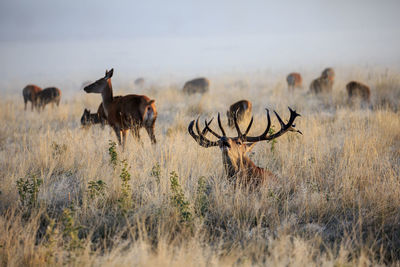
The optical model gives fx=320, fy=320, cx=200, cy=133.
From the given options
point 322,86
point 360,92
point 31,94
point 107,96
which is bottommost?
point 107,96

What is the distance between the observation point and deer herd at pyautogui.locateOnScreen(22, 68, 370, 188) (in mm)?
4016

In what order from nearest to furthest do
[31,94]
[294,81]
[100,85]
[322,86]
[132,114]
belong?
[132,114] < [100,85] < [31,94] < [322,86] < [294,81]

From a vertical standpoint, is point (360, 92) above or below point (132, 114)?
above

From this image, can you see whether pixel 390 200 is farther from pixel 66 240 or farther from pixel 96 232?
pixel 66 240

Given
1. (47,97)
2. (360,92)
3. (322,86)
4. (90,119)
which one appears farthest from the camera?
(322,86)

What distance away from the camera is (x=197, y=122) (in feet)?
13.8

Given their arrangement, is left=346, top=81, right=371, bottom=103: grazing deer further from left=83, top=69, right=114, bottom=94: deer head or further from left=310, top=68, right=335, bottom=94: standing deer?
left=83, top=69, right=114, bottom=94: deer head

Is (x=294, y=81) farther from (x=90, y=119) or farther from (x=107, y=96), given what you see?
(x=107, y=96)

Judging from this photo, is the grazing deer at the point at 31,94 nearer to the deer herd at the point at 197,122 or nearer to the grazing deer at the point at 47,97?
the deer herd at the point at 197,122

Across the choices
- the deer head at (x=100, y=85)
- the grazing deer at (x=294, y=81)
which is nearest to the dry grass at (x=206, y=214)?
the deer head at (x=100, y=85)

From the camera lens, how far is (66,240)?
320cm

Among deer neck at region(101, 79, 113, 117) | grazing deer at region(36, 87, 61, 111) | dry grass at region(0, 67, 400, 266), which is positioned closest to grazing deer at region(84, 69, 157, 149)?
deer neck at region(101, 79, 113, 117)

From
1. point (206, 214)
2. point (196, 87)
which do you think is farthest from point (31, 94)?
point (206, 214)

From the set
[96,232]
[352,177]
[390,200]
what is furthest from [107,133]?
[390,200]
